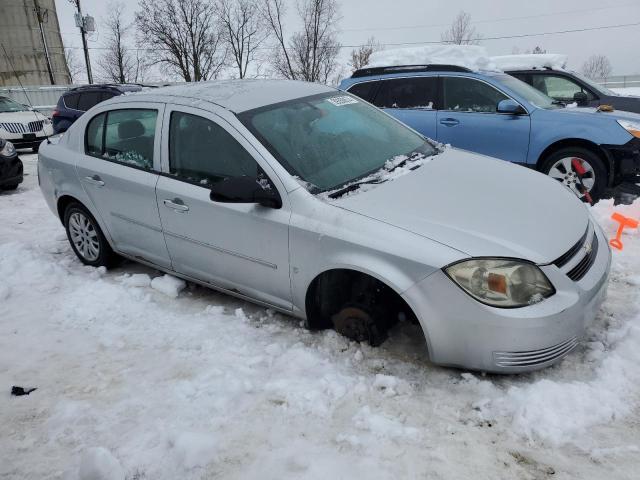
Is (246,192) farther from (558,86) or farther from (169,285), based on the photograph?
(558,86)

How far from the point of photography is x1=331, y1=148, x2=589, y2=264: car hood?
2652mm

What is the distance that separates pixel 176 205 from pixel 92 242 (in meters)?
1.49

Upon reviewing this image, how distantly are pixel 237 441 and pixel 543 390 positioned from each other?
5.15ft

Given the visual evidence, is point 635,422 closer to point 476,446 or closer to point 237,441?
point 476,446

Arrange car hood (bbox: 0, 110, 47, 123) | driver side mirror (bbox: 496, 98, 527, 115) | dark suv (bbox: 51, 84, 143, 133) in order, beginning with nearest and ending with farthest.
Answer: driver side mirror (bbox: 496, 98, 527, 115)
car hood (bbox: 0, 110, 47, 123)
dark suv (bbox: 51, 84, 143, 133)

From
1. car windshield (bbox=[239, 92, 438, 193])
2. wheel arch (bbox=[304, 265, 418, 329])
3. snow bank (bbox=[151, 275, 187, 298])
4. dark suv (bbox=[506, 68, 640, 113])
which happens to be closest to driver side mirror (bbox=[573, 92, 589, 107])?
dark suv (bbox=[506, 68, 640, 113])

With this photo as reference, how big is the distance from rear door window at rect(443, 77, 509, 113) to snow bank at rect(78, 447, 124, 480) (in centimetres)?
602

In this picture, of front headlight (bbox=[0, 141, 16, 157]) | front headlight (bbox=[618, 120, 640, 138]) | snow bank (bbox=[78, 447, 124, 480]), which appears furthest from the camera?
front headlight (bbox=[0, 141, 16, 157])

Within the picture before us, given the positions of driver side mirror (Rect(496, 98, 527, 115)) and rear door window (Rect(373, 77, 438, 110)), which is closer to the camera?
driver side mirror (Rect(496, 98, 527, 115))

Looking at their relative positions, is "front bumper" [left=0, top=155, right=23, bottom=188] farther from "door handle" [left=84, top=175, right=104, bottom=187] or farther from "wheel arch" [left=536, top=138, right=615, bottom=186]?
"wheel arch" [left=536, top=138, right=615, bottom=186]

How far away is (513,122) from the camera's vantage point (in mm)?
6449

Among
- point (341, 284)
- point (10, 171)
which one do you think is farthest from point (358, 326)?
point (10, 171)

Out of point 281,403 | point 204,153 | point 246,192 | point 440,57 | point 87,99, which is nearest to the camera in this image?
point 281,403

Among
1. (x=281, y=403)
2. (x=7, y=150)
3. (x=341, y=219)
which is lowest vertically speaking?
(x=281, y=403)
